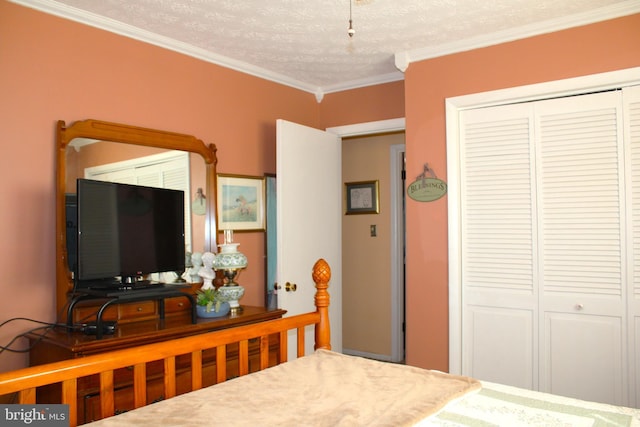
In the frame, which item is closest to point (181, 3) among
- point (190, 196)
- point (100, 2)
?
point (100, 2)

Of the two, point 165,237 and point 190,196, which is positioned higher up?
point 190,196

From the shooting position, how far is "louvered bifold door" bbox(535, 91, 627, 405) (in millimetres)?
2893

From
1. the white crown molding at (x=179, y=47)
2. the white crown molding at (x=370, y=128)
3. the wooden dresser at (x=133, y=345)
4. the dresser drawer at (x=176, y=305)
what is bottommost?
the wooden dresser at (x=133, y=345)

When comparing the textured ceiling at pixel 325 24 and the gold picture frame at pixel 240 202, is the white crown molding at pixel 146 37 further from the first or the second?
the gold picture frame at pixel 240 202

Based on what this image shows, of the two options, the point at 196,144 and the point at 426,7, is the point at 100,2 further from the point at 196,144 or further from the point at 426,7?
the point at 426,7

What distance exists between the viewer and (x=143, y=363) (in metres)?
1.59

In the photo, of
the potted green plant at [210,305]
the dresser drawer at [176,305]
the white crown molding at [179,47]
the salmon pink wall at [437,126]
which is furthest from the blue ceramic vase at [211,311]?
the white crown molding at [179,47]

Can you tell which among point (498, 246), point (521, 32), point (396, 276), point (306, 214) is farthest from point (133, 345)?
point (396, 276)

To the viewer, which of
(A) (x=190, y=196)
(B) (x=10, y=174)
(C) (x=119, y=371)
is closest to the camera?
(C) (x=119, y=371)

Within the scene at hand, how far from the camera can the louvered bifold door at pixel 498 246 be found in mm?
3152

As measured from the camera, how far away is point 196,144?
3354 mm

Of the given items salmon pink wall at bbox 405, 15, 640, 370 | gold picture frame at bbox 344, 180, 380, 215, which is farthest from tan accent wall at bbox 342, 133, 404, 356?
salmon pink wall at bbox 405, 15, 640, 370

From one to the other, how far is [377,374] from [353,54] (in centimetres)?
233

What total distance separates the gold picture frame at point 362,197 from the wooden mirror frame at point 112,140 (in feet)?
6.37
